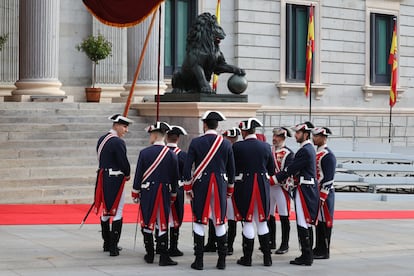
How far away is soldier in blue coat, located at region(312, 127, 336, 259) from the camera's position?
1330 centimetres

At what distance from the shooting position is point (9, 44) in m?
28.1

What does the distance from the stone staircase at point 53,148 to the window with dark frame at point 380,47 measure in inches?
566

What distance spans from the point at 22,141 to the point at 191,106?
3.90 meters

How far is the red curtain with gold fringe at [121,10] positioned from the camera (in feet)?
61.9

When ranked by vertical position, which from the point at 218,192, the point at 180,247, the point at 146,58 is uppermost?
the point at 146,58

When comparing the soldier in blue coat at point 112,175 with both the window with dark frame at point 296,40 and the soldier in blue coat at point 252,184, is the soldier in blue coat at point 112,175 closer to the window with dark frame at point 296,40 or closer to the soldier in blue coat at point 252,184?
the soldier in blue coat at point 252,184

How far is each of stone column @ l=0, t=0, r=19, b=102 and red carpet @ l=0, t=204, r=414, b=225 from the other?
9.82 metres

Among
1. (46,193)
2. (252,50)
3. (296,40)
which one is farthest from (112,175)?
(296,40)

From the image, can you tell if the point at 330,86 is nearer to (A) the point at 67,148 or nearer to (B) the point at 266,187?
(A) the point at 67,148

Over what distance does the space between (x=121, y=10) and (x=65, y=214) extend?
4298mm

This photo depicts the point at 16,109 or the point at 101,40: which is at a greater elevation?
the point at 101,40

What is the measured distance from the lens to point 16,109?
2327 cm

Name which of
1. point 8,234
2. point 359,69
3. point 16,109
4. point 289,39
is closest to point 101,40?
point 16,109

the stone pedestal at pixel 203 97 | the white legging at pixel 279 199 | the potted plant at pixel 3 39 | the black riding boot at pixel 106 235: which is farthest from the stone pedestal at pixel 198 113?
the black riding boot at pixel 106 235
